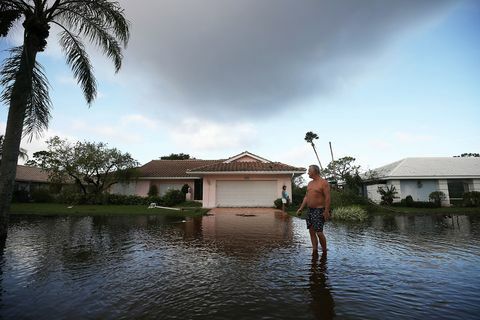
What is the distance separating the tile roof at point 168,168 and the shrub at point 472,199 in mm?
22883

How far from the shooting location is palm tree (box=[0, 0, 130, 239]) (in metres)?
6.48

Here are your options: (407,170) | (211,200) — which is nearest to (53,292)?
(211,200)

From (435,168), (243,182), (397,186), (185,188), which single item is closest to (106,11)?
(243,182)

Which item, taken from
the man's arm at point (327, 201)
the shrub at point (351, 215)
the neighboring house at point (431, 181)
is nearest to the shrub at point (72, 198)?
the shrub at point (351, 215)

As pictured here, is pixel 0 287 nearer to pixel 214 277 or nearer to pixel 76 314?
pixel 76 314

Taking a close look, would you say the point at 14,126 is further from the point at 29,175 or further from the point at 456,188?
the point at 29,175

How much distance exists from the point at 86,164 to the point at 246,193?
45.3 ft

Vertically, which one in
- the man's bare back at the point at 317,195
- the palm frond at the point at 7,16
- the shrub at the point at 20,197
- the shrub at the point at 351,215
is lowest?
the shrub at the point at 351,215

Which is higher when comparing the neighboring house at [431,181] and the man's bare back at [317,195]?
the neighboring house at [431,181]

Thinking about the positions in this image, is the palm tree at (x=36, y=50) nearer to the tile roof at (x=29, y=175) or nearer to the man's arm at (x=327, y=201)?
the man's arm at (x=327, y=201)

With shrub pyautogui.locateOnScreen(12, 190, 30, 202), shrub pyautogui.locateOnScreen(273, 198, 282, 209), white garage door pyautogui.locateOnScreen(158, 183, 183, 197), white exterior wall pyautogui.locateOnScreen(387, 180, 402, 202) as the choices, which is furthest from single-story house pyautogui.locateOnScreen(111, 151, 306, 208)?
shrub pyautogui.locateOnScreen(12, 190, 30, 202)

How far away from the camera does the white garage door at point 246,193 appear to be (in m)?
20.6

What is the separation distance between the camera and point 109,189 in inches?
1043

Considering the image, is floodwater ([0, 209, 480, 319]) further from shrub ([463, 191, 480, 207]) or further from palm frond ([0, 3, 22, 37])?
shrub ([463, 191, 480, 207])
